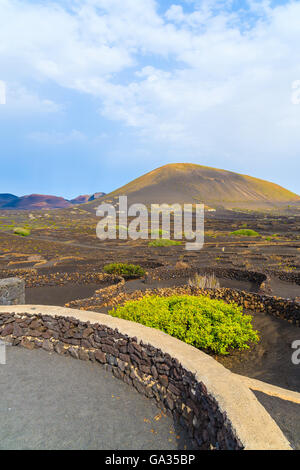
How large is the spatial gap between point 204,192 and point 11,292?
160373 mm

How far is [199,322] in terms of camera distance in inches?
316

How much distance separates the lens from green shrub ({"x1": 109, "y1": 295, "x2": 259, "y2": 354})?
7.75 m

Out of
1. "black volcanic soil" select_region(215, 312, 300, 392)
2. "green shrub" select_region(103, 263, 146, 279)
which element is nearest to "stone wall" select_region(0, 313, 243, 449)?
"black volcanic soil" select_region(215, 312, 300, 392)

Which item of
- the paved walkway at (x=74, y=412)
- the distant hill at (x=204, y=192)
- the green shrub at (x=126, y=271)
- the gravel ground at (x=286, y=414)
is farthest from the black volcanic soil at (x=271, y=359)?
the distant hill at (x=204, y=192)

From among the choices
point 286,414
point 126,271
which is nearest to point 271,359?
point 286,414

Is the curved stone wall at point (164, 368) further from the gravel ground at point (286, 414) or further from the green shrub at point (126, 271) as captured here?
the green shrub at point (126, 271)

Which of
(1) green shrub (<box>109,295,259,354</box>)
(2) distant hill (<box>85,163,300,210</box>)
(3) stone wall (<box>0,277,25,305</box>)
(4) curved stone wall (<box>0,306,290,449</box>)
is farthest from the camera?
(2) distant hill (<box>85,163,300,210</box>)

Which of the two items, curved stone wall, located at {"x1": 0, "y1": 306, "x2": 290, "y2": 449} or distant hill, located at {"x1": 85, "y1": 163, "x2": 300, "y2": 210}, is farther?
distant hill, located at {"x1": 85, "y1": 163, "x2": 300, "y2": 210}

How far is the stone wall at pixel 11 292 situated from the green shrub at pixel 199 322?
12.0 ft

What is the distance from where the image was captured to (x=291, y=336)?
9133mm

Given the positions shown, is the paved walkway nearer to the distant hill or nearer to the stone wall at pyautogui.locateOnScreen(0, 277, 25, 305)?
the stone wall at pyautogui.locateOnScreen(0, 277, 25, 305)

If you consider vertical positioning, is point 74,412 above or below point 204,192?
below

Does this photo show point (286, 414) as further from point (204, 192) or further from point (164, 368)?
point (204, 192)

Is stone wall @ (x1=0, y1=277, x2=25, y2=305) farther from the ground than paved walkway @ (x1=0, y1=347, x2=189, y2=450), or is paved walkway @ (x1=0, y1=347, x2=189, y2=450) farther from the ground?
stone wall @ (x1=0, y1=277, x2=25, y2=305)
